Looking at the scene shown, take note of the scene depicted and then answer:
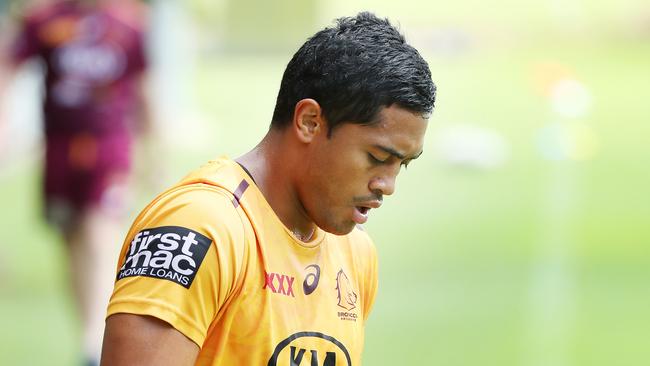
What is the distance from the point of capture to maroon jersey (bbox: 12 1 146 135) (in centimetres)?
761

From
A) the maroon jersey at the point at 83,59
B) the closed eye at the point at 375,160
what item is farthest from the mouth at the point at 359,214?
the maroon jersey at the point at 83,59

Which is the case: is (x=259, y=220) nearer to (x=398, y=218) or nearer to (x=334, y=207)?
(x=334, y=207)

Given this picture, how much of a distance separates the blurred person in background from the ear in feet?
15.4

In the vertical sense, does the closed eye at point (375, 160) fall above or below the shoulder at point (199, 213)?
above

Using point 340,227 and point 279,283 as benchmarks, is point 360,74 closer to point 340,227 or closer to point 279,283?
point 340,227

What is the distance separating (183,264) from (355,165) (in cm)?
51

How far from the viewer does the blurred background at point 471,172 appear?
931cm

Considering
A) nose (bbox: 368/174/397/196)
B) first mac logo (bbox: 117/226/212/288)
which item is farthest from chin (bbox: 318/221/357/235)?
first mac logo (bbox: 117/226/212/288)

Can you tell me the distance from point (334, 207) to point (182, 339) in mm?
540

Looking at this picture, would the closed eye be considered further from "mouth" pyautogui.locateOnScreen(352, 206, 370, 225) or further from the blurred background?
the blurred background

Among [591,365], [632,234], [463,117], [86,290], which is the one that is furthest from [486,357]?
[463,117]

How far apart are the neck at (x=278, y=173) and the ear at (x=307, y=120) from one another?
6cm

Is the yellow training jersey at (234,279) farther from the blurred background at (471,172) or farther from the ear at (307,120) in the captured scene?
the blurred background at (471,172)

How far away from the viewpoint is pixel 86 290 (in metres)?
7.36
